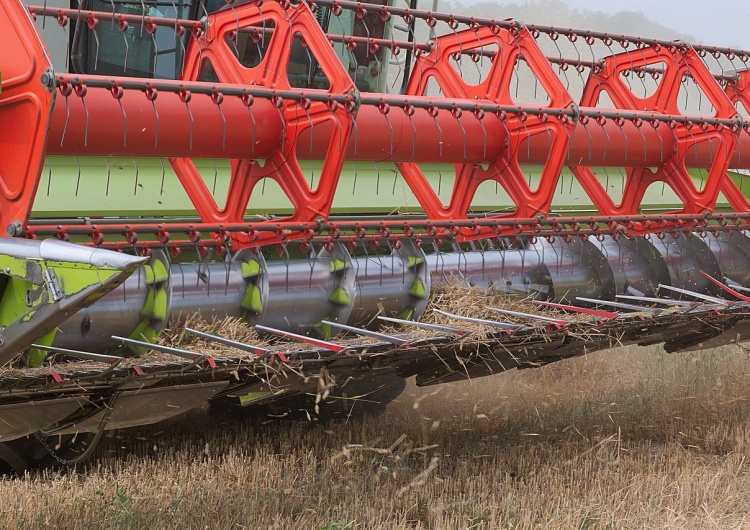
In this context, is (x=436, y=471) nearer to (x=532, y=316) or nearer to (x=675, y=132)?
(x=532, y=316)

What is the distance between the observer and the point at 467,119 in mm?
4238

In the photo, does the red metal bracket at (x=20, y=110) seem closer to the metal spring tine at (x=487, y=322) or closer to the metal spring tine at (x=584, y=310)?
the metal spring tine at (x=487, y=322)

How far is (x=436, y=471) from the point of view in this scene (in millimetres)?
4406

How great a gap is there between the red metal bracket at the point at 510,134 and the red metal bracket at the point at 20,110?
190 centimetres

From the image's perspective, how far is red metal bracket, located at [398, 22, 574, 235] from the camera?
4.28 meters

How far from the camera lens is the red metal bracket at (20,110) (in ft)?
8.58

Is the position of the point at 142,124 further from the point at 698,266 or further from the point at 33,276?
the point at 698,266

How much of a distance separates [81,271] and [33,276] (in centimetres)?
17

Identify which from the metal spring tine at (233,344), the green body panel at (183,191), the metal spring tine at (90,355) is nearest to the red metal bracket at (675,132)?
the green body panel at (183,191)

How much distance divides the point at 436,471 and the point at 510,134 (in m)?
1.40

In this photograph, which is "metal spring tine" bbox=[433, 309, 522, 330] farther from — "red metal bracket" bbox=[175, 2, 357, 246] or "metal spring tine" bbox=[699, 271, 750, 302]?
"metal spring tine" bbox=[699, 271, 750, 302]

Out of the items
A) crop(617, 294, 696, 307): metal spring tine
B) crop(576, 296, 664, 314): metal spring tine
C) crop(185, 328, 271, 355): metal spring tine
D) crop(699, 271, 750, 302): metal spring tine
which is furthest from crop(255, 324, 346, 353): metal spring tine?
crop(699, 271, 750, 302): metal spring tine

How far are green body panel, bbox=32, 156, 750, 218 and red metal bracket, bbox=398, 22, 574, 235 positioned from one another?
0.29 m

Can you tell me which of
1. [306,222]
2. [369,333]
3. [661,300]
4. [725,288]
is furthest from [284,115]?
[725,288]
